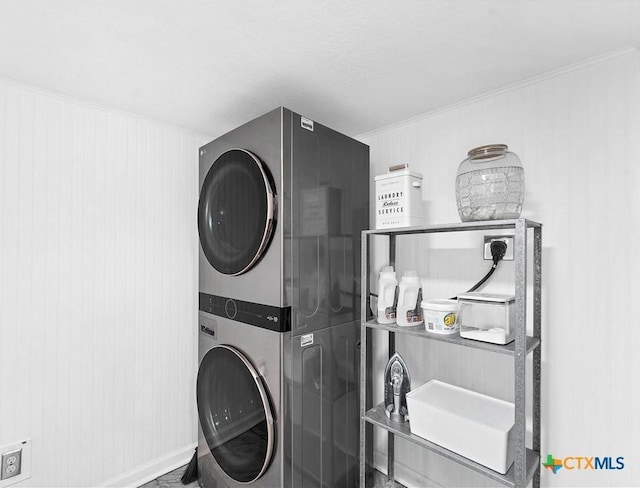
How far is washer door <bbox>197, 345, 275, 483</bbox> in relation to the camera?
1493 mm

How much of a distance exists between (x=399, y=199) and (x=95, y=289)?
160 centimetres

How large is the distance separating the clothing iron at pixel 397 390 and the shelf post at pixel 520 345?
19.8 inches

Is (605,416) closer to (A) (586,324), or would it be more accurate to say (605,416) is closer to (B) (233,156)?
(A) (586,324)

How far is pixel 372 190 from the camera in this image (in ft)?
7.07

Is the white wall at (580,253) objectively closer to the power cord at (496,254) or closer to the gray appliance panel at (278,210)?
the power cord at (496,254)

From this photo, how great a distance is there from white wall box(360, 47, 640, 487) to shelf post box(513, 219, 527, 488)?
0.43 m

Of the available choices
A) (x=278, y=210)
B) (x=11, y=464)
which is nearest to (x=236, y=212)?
(x=278, y=210)

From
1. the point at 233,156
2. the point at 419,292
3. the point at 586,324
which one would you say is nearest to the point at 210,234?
the point at 233,156

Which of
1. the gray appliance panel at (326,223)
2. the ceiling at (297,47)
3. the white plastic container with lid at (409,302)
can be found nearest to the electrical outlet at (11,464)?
the gray appliance panel at (326,223)

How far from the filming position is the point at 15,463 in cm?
155

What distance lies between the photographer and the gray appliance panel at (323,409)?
148 cm

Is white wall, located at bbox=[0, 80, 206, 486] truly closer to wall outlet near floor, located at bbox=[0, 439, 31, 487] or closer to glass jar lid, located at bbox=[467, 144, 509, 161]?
wall outlet near floor, located at bbox=[0, 439, 31, 487]

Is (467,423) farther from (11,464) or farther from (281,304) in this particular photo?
(11,464)

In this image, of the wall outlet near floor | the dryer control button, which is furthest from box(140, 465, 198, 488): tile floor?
the dryer control button
